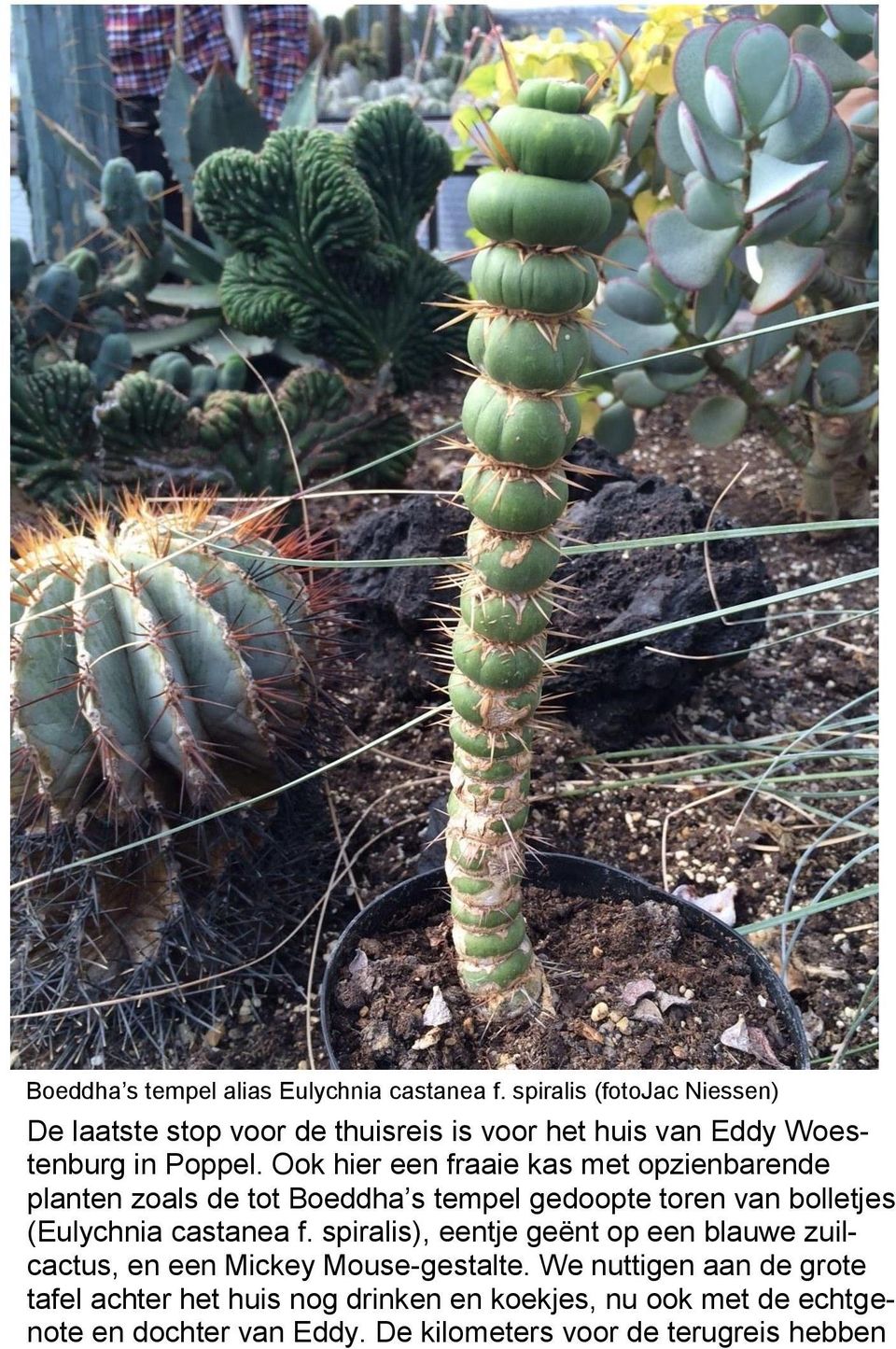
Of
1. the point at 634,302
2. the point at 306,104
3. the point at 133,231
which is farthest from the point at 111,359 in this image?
the point at 634,302

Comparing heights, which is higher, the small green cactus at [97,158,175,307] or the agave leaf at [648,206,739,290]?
the small green cactus at [97,158,175,307]

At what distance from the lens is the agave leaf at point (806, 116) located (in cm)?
123

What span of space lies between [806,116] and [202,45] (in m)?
2.67

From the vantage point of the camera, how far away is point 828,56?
4.53 feet

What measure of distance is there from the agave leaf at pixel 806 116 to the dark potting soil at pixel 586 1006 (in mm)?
905

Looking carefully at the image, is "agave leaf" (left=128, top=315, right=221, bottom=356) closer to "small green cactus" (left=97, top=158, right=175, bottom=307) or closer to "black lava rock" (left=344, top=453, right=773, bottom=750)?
"small green cactus" (left=97, top=158, right=175, bottom=307)

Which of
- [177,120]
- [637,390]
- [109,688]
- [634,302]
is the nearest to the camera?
[109,688]

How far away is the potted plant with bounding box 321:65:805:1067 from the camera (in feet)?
2.01

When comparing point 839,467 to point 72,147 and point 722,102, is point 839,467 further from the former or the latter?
point 72,147

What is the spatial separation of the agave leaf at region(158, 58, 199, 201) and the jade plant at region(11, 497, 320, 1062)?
1.51 meters

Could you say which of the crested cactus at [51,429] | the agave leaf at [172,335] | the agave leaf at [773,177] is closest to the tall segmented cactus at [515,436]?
the agave leaf at [773,177]

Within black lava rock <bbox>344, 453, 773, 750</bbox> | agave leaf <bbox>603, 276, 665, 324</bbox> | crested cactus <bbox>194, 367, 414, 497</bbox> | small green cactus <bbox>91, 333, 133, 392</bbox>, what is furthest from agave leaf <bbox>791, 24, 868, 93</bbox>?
small green cactus <bbox>91, 333, 133, 392</bbox>
